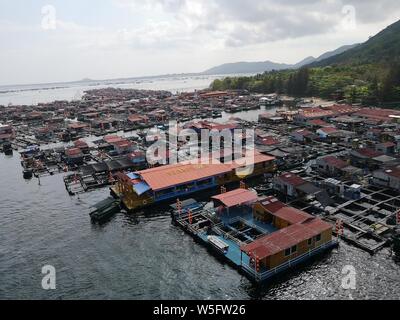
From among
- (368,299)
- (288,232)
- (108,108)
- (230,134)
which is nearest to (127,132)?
(230,134)

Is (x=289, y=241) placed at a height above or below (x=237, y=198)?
below

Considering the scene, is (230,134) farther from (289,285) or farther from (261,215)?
(289,285)

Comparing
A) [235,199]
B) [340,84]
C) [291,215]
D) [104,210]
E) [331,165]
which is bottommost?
[104,210]

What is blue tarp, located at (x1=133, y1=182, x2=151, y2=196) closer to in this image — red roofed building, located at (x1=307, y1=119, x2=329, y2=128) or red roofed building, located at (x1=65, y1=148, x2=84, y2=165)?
red roofed building, located at (x1=65, y1=148, x2=84, y2=165)

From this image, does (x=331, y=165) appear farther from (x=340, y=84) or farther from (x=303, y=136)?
(x=340, y=84)

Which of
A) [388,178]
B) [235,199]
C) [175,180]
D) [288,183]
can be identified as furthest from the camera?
[175,180]

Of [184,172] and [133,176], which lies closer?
[133,176]

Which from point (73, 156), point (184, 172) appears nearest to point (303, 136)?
point (184, 172)
